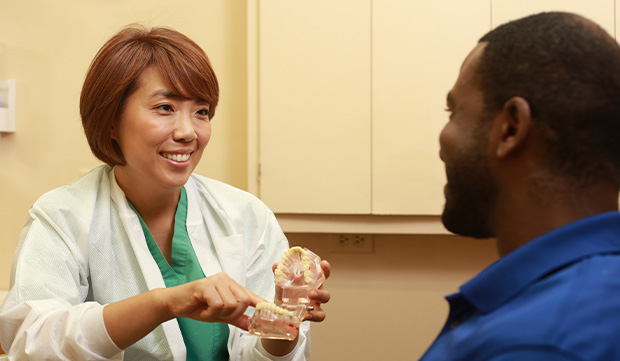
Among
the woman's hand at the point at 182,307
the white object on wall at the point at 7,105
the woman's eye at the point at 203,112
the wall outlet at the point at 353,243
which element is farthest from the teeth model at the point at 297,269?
the white object on wall at the point at 7,105

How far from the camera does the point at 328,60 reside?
2320mm

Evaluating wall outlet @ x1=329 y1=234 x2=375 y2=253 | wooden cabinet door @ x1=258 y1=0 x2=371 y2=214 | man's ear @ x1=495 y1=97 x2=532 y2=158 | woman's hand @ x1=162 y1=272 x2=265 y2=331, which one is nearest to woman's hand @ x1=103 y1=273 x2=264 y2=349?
woman's hand @ x1=162 y1=272 x2=265 y2=331

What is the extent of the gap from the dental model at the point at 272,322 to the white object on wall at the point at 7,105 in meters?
2.05

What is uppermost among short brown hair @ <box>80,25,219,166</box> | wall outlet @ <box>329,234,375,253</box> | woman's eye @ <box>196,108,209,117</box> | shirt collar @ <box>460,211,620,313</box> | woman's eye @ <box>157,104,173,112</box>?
short brown hair @ <box>80,25,219,166</box>

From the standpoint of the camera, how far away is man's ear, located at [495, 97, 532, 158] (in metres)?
0.75

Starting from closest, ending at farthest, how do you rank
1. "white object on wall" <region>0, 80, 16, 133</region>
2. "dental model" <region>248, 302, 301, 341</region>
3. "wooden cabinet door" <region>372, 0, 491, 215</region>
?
1. "dental model" <region>248, 302, 301, 341</region>
2. "wooden cabinet door" <region>372, 0, 491, 215</region>
3. "white object on wall" <region>0, 80, 16, 133</region>

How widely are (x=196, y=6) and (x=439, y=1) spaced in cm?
102

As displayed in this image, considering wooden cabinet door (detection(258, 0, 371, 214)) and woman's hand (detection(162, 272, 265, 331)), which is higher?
wooden cabinet door (detection(258, 0, 371, 214))

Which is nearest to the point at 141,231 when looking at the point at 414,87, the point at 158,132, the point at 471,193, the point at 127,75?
the point at 158,132

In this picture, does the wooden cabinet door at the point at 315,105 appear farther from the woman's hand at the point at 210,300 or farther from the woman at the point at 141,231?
the woman's hand at the point at 210,300

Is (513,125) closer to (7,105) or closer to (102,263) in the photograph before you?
(102,263)

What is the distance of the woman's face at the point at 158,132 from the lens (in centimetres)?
144

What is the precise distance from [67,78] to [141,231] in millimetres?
1481

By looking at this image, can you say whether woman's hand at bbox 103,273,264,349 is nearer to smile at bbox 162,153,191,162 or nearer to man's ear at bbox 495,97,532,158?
smile at bbox 162,153,191,162
